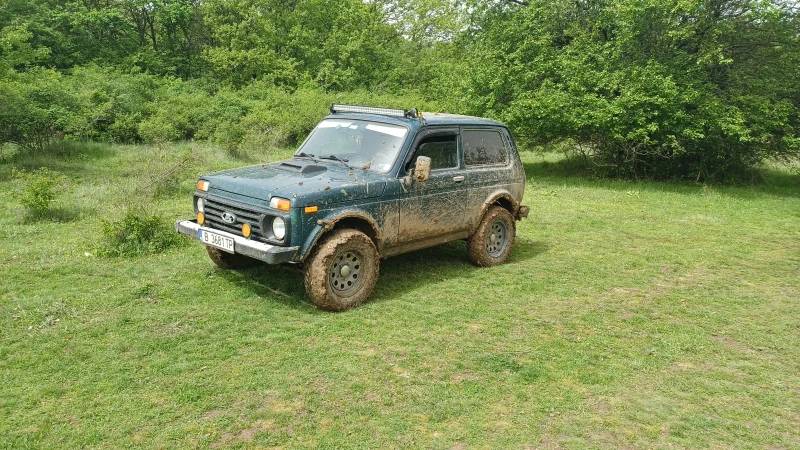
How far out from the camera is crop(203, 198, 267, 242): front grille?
593 cm

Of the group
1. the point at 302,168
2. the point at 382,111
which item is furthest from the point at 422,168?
the point at 302,168

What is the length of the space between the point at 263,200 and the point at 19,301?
8.12ft

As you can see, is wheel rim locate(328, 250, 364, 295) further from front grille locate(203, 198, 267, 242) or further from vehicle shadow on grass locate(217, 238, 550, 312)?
front grille locate(203, 198, 267, 242)

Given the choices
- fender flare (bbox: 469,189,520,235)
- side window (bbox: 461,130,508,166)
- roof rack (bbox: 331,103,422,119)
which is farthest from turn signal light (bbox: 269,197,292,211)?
fender flare (bbox: 469,189,520,235)

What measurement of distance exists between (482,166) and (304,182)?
104 inches

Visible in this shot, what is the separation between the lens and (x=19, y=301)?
583 cm

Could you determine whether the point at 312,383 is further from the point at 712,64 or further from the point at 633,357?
the point at 712,64

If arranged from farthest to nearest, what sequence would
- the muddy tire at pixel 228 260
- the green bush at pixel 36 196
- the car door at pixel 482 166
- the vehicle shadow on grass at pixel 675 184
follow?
1. the vehicle shadow on grass at pixel 675 184
2. the green bush at pixel 36 196
3. the car door at pixel 482 166
4. the muddy tire at pixel 228 260

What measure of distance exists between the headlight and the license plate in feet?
1.57

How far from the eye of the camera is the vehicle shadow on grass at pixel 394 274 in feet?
21.3

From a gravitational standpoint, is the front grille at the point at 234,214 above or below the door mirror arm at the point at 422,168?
below

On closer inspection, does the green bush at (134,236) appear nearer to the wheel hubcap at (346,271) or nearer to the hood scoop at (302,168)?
the hood scoop at (302,168)

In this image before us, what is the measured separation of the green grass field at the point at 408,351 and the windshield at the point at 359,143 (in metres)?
1.42

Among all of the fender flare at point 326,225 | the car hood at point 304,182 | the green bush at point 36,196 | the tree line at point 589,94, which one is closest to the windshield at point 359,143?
the car hood at point 304,182
